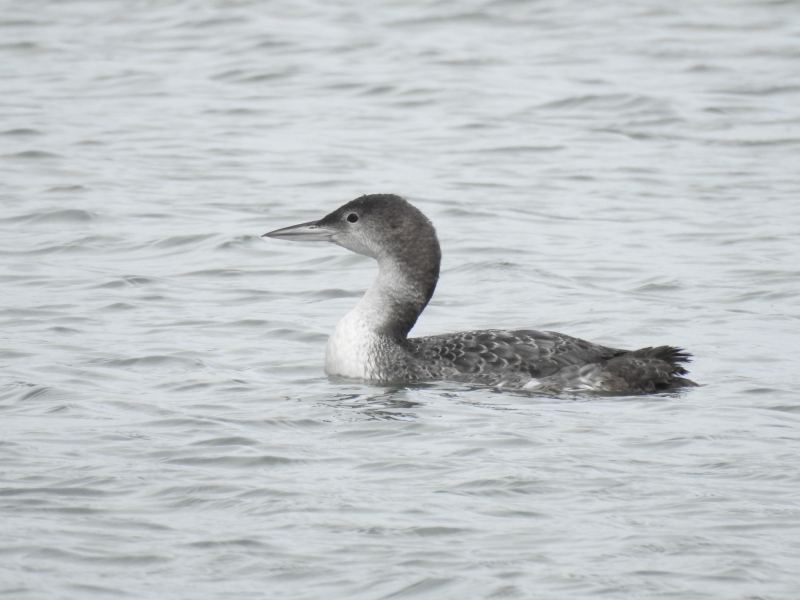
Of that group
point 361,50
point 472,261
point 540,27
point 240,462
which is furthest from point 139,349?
point 540,27

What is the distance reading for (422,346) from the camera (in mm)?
8195

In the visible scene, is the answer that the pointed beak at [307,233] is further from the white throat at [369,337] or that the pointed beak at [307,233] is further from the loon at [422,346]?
the white throat at [369,337]

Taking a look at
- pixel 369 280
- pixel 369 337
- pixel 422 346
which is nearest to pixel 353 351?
pixel 369 337

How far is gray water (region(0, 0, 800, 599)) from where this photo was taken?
552cm

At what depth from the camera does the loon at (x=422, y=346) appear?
7770 millimetres

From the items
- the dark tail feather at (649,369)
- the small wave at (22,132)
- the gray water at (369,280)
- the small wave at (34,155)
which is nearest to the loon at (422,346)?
the dark tail feather at (649,369)

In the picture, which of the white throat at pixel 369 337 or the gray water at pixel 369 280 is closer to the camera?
the gray water at pixel 369 280

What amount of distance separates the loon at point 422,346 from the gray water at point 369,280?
0.14 metres

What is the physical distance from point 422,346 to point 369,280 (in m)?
2.70

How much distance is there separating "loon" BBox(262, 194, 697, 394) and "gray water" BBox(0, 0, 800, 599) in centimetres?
14

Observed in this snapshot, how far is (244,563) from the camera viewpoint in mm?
5340

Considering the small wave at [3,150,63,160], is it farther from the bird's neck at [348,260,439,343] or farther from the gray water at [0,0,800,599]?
the bird's neck at [348,260,439,343]

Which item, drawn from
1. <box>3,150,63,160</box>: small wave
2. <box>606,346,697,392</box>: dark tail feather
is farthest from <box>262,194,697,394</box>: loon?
<box>3,150,63,160</box>: small wave

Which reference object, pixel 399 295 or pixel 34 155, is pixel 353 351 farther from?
pixel 34 155
